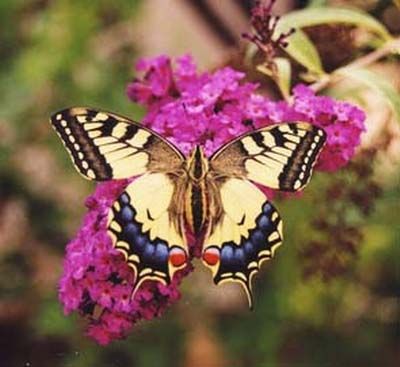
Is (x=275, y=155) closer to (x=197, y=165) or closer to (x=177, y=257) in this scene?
(x=197, y=165)

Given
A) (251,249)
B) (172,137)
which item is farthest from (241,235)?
(172,137)

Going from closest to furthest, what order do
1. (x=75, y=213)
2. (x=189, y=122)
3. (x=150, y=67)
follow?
(x=189, y=122) < (x=150, y=67) < (x=75, y=213)

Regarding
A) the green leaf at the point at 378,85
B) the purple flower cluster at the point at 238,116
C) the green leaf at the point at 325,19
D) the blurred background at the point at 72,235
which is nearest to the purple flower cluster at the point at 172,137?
the purple flower cluster at the point at 238,116

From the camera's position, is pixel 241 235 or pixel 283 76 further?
pixel 283 76

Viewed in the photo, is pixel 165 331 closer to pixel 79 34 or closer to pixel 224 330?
pixel 224 330

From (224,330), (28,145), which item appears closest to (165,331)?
(224,330)

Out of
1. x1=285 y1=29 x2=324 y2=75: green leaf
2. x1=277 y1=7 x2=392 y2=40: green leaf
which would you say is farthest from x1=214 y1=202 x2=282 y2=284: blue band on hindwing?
x1=277 y1=7 x2=392 y2=40: green leaf

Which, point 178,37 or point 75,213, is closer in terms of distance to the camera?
point 75,213
